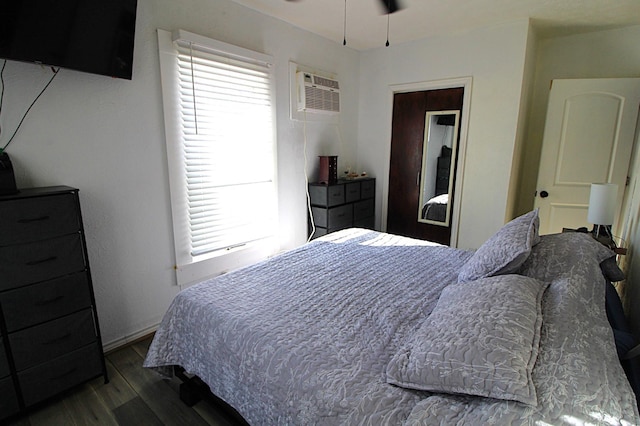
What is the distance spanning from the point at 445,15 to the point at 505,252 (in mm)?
2448

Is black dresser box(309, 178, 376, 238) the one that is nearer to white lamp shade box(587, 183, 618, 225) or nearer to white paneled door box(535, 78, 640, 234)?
white paneled door box(535, 78, 640, 234)

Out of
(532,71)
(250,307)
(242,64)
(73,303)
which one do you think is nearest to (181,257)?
(73,303)

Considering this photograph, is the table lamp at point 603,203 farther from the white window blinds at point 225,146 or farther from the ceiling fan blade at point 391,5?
the white window blinds at point 225,146

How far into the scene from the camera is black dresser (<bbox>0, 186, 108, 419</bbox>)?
153cm

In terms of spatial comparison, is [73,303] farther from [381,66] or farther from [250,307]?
[381,66]

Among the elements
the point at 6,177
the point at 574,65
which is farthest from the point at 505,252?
the point at 574,65

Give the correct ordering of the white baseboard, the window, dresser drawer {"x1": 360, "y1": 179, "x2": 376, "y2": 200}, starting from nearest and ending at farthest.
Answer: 1. the white baseboard
2. the window
3. dresser drawer {"x1": 360, "y1": 179, "x2": 376, "y2": 200}

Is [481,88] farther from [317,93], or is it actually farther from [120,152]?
[120,152]

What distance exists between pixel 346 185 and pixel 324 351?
2.60m

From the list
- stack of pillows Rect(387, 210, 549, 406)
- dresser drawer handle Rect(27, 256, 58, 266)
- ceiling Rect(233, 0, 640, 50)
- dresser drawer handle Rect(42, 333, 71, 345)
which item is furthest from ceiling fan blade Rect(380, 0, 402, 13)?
dresser drawer handle Rect(42, 333, 71, 345)

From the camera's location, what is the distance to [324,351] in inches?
46.3

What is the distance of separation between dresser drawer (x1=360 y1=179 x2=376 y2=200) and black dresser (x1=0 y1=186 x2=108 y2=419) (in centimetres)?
283

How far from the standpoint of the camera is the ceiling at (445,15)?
2.63 metres

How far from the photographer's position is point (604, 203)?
7.29 feet
